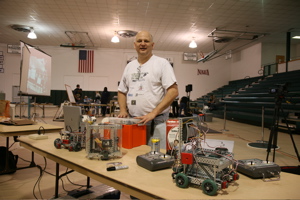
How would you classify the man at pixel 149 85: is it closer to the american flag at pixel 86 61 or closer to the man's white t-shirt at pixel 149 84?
the man's white t-shirt at pixel 149 84

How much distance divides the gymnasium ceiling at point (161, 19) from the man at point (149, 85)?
6.16 metres

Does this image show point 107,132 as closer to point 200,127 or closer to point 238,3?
point 200,127

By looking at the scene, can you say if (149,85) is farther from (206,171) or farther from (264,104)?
(264,104)

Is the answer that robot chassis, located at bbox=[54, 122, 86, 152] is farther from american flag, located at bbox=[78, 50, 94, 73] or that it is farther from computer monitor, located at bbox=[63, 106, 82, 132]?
american flag, located at bbox=[78, 50, 94, 73]

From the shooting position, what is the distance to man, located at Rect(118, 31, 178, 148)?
1665 millimetres

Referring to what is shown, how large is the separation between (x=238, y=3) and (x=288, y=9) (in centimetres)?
219

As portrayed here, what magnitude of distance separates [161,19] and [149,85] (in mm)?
7790

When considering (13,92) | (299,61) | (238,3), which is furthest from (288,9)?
(13,92)

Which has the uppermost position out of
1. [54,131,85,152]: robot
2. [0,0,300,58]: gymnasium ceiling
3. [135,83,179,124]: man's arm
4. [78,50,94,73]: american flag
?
[0,0,300,58]: gymnasium ceiling

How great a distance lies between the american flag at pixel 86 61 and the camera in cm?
1410

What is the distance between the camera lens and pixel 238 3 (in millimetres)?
7172

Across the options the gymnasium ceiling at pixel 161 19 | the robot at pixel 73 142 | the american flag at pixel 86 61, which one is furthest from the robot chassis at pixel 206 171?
the american flag at pixel 86 61

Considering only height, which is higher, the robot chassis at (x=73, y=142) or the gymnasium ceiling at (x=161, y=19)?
the gymnasium ceiling at (x=161, y=19)

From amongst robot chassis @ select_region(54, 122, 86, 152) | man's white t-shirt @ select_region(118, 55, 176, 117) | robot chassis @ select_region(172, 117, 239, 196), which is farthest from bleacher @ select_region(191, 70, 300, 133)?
robot chassis @ select_region(172, 117, 239, 196)
